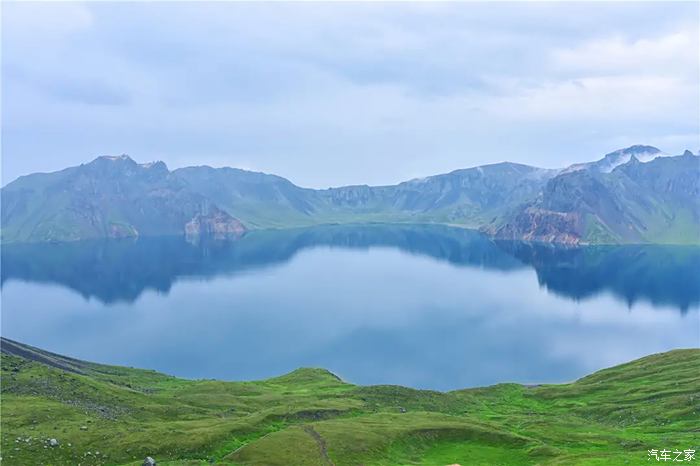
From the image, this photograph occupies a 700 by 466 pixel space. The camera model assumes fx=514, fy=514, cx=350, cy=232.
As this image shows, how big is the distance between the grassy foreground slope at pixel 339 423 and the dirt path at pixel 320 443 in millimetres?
151

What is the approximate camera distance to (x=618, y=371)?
146125 mm

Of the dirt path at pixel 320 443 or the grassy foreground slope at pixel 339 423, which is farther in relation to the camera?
the grassy foreground slope at pixel 339 423

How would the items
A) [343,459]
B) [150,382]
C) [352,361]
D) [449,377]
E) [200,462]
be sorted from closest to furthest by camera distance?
[200,462]
[343,459]
[150,382]
[449,377]
[352,361]

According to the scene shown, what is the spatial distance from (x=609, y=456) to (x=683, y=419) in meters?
40.7

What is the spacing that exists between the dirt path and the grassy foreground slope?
6.0 inches

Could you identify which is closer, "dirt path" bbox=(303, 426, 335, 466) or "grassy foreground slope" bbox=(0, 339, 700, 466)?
"dirt path" bbox=(303, 426, 335, 466)

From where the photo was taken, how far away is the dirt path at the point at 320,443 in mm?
66219

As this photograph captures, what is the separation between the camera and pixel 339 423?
8150cm

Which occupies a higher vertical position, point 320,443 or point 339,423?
point 320,443

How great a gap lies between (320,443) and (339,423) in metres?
10.8

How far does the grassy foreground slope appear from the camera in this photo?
218 feet

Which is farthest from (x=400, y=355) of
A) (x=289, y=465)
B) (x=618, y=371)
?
(x=289, y=465)

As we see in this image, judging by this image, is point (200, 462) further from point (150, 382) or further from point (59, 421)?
point (150, 382)

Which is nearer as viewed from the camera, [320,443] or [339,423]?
[320,443]
